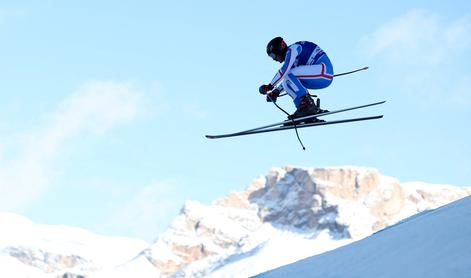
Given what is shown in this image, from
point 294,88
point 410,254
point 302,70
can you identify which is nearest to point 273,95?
point 294,88

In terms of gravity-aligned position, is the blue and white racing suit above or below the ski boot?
above

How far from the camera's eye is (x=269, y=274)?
9.52m

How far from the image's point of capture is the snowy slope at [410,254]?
6.72 metres

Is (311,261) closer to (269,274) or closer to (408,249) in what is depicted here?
(269,274)

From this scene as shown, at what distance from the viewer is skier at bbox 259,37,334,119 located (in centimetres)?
1231

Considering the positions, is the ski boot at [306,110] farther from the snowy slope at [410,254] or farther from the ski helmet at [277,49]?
the snowy slope at [410,254]

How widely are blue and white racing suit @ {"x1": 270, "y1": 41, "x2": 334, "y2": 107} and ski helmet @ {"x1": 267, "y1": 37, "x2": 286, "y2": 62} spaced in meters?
0.08

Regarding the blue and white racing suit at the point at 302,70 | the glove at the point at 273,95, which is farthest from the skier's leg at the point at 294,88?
the glove at the point at 273,95

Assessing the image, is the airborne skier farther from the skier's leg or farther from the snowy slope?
the snowy slope

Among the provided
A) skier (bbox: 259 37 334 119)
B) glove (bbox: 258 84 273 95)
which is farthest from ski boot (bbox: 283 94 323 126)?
glove (bbox: 258 84 273 95)

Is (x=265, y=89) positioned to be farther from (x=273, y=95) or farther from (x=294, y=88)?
(x=294, y=88)

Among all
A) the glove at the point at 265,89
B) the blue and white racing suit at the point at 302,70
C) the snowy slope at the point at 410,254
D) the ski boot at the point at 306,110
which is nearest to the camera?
the snowy slope at the point at 410,254

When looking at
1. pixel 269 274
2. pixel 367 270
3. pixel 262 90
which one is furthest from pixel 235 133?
pixel 367 270

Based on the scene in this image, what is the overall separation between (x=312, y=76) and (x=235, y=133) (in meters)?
1.55
